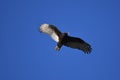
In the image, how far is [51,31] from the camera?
85.2 feet

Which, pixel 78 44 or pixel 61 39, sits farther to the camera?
pixel 78 44

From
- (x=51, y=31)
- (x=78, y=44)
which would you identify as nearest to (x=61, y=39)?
(x=51, y=31)

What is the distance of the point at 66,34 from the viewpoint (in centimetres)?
2561

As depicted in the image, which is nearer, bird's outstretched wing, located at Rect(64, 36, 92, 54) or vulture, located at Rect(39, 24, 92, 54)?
vulture, located at Rect(39, 24, 92, 54)

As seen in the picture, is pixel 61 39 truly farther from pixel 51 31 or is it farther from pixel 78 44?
pixel 78 44

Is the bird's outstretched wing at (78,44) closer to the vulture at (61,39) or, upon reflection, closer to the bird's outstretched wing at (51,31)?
the vulture at (61,39)

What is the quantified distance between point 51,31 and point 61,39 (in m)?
0.72

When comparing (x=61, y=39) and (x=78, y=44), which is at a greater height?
(x=78, y=44)

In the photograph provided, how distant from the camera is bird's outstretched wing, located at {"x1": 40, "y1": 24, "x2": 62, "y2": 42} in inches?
1014

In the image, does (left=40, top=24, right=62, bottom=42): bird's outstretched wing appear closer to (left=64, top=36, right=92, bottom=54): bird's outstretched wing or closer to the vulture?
the vulture

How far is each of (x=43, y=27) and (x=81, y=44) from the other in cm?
238

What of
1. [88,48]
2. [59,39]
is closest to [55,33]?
[59,39]

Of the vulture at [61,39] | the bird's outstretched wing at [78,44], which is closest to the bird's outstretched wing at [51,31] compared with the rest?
the vulture at [61,39]

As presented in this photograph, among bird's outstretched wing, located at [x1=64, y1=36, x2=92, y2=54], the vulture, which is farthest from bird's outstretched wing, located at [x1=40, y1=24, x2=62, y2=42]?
bird's outstretched wing, located at [x1=64, y1=36, x2=92, y2=54]
